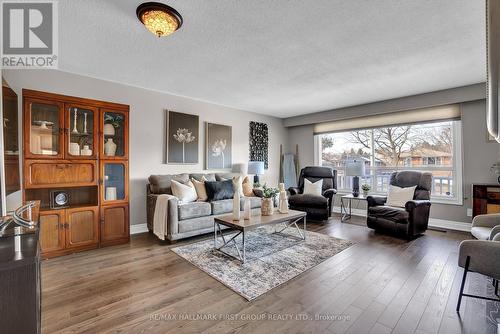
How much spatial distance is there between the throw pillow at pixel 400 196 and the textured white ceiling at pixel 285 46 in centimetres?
169

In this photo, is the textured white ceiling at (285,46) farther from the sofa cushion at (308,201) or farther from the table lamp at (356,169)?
the sofa cushion at (308,201)

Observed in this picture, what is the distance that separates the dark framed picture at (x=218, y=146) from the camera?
4797 mm

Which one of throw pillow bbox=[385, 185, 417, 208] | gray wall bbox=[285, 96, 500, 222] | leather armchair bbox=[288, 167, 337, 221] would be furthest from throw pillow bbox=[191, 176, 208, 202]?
gray wall bbox=[285, 96, 500, 222]

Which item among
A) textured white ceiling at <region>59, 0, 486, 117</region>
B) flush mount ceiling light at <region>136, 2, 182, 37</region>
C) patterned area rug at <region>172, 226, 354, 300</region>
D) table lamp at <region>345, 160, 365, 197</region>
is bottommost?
patterned area rug at <region>172, 226, 354, 300</region>

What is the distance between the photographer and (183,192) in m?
3.71

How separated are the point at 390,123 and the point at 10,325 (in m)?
5.54

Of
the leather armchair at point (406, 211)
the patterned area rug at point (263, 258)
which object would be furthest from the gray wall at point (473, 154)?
the patterned area rug at point (263, 258)

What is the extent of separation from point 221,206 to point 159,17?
8.93 feet

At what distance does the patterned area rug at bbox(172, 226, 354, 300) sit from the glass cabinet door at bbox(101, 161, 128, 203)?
117 centimetres

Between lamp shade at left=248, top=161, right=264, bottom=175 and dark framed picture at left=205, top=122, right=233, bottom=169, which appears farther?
lamp shade at left=248, top=161, right=264, bottom=175

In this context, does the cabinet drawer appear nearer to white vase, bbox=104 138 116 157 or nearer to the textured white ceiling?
white vase, bbox=104 138 116 157

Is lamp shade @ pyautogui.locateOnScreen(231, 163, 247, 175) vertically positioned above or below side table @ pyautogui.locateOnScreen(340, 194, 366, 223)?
above

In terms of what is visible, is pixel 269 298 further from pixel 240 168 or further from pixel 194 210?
pixel 240 168

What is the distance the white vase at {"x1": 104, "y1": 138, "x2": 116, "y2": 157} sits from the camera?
3369 millimetres
